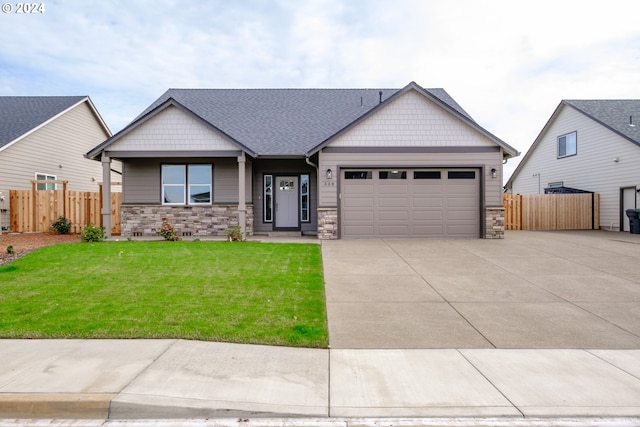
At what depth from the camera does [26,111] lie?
19750mm

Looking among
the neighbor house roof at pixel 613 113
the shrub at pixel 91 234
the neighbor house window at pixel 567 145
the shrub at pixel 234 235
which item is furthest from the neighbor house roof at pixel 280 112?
the neighbor house window at pixel 567 145

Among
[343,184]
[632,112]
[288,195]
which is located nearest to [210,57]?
[288,195]

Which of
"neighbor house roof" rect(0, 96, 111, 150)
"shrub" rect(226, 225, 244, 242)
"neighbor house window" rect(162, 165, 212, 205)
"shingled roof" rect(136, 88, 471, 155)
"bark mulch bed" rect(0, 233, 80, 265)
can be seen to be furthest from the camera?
"neighbor house roof" rect(0, 96, 111, 150)

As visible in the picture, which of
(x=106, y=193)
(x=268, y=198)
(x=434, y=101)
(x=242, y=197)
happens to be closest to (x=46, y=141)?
(x=106, y=193)

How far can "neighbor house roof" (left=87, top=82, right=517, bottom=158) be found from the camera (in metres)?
15.1

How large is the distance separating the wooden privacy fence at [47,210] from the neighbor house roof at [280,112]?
3.22 meters

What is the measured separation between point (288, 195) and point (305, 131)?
9.11ft

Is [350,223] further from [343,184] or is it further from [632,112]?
[632,112]

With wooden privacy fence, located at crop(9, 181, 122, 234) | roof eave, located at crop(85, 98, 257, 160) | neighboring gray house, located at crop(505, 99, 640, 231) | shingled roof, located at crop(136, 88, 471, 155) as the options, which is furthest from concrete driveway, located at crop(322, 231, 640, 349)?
wooden privacy fence, located at crop(9, 181, 122, 234)

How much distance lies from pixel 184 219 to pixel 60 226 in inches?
204

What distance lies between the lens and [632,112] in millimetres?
20516

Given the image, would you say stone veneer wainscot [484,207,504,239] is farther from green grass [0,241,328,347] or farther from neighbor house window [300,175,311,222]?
green grass [0,241,328,347]

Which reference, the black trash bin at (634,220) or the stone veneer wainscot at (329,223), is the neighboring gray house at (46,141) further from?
the black trash bin at (634,220)

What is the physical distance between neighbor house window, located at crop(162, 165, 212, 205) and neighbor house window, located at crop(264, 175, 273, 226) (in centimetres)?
223
